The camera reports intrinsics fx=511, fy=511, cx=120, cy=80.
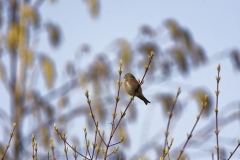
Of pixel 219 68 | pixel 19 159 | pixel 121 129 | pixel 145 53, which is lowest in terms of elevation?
pixel 219 68

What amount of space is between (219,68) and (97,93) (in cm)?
304

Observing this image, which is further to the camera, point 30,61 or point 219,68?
point 30,61

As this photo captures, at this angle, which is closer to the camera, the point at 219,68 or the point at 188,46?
the point at 219,68

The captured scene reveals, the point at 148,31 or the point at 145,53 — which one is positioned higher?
the point at 148,31

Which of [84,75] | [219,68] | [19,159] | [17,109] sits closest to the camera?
[219,68]

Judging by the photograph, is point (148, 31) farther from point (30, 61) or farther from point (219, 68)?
point (219, 68)

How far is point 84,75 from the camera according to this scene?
6141 millimetres

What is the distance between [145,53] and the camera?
6.05m

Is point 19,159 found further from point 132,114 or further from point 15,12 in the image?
point 15,12

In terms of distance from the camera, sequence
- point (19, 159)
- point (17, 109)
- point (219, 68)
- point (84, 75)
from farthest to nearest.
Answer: point (84, 75) < point (17, 109) < point (19, 159) < point (219, 68)

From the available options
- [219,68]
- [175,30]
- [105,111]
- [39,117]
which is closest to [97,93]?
[105,111]

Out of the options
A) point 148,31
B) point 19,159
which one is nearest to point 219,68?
point 19,159

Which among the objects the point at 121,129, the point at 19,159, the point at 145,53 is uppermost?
the point at 145,53

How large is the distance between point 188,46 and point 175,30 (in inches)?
9.6
